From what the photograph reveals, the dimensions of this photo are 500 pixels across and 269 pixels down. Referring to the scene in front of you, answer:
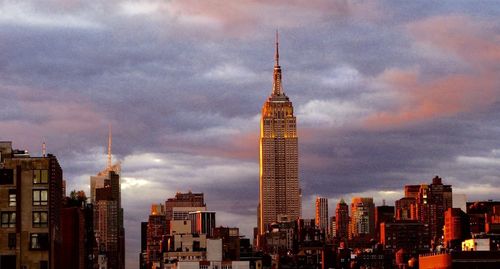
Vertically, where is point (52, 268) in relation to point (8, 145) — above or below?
below

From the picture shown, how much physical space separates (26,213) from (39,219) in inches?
58.4

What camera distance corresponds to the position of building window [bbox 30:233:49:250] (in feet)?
521

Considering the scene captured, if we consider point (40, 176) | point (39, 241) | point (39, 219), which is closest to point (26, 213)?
point (39, 219)

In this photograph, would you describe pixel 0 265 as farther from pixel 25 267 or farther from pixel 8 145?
pixel 8 145

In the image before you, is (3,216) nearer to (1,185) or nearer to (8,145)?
(1,185)

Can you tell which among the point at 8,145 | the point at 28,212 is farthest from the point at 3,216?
the point at 8,145

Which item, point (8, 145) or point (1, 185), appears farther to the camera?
point (8, 145)

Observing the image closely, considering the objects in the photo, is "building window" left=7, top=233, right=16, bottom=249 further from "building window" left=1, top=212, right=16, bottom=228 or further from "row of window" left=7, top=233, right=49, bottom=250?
"building window" left=1, top=212, right=16, bottom=228

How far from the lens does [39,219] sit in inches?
6280

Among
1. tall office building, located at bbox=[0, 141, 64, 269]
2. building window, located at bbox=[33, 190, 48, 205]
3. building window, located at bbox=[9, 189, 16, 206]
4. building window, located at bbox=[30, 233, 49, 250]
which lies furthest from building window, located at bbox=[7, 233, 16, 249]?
building window, located at bbox=[33, 190, 48, 205]

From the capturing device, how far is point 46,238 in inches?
6275

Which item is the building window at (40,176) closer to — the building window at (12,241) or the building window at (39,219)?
the building window at (39,219)

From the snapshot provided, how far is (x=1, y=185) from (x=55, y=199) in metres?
7.34

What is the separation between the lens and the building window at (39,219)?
159375 millimetres
